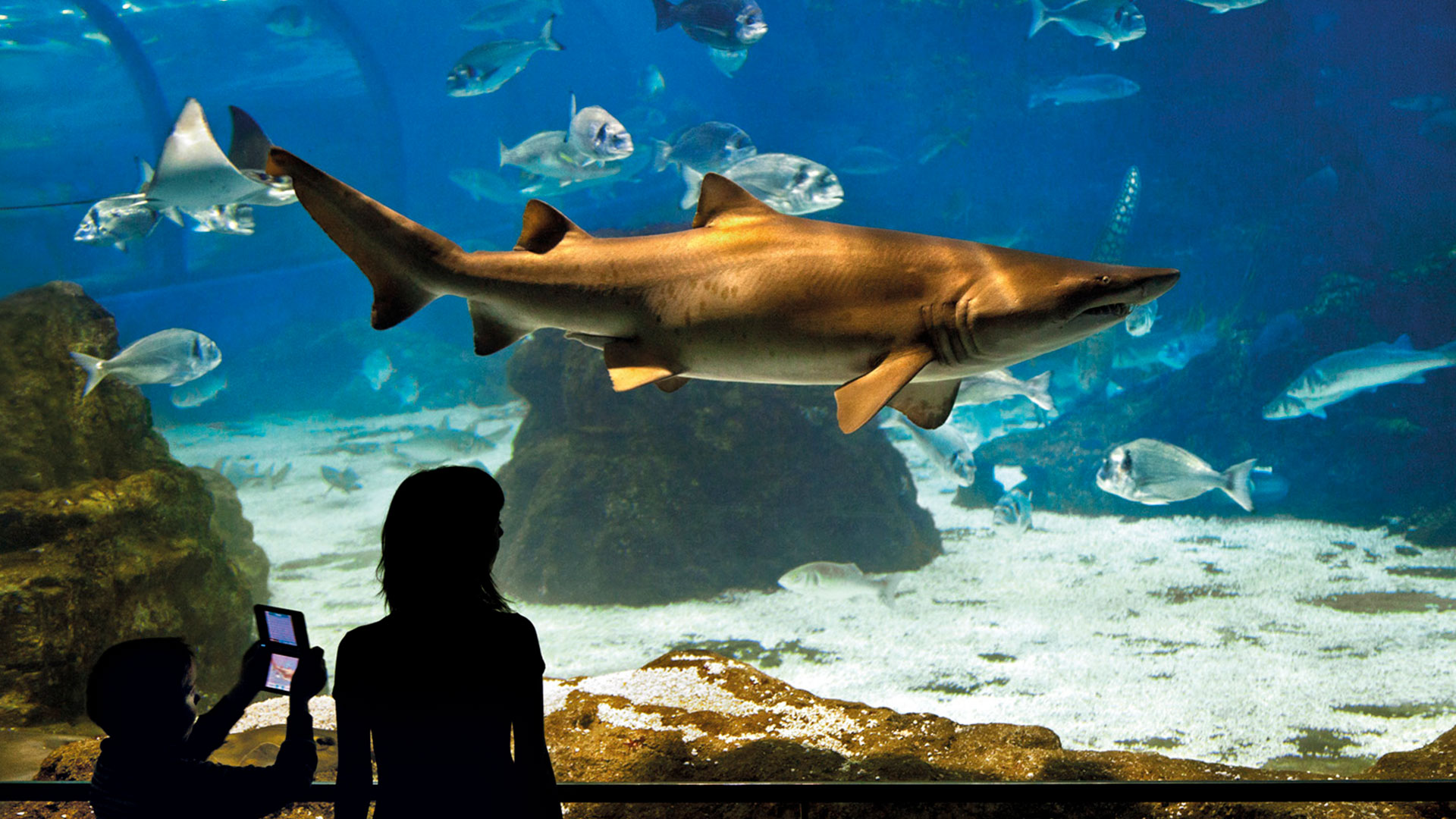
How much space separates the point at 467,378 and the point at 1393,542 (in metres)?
20.4

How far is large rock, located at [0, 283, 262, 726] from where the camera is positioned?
3.58m

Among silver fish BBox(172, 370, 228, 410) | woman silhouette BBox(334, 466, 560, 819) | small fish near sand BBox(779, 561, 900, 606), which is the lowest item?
silver fish BBox(172, 370, 228, 410)

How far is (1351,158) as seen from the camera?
61.1 ft

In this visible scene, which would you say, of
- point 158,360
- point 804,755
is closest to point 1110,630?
point 804,755

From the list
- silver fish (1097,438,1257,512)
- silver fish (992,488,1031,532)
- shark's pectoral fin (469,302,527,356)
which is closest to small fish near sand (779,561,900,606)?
silver fish (1097,438,1257,512)

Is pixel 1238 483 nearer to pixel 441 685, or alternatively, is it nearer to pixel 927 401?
pixel 927 401

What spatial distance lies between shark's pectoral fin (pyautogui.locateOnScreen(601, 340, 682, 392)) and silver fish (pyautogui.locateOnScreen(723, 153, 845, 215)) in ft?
18.2

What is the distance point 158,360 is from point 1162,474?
25.2 ft

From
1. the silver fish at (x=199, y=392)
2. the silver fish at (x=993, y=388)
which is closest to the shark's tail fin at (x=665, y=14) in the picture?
the silver fish at (x=993, y=388)

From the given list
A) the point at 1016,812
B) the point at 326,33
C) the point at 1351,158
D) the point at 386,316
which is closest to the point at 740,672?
the point at 1016,812

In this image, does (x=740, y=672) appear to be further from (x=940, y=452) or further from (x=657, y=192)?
(x=657, y=192)

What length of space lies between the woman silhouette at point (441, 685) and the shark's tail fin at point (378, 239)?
1.85 ft

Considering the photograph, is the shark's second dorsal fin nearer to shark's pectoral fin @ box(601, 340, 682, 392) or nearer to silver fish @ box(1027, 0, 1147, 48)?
shark's pectoral fin @ box(601, 340, 682, 392)

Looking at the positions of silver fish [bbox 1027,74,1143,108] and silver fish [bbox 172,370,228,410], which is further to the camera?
silver fish [bbox 1027,74,1143,108]
